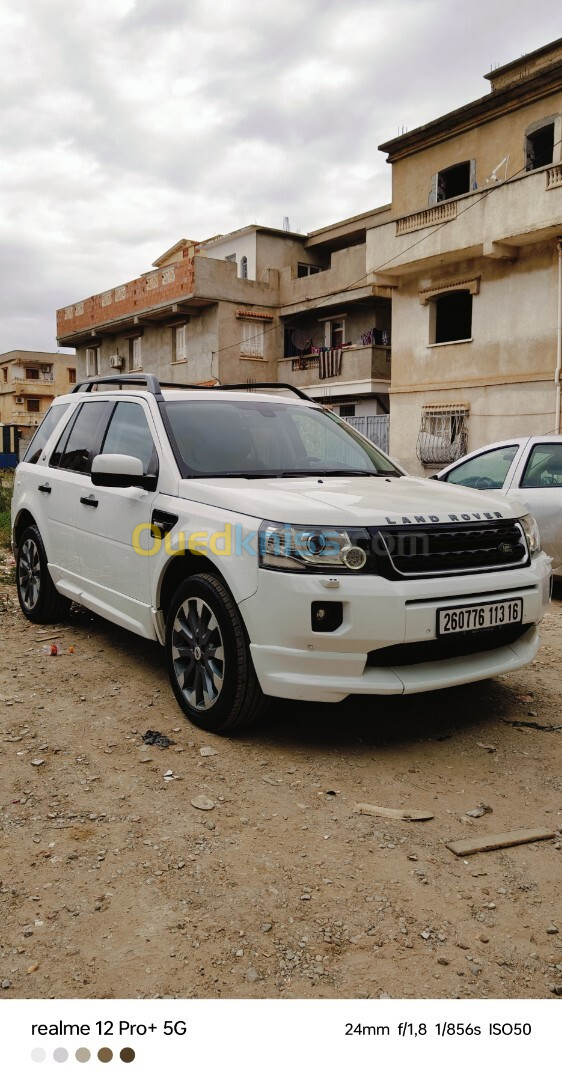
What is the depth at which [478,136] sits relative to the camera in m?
19.1

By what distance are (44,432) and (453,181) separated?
17048 millimetres

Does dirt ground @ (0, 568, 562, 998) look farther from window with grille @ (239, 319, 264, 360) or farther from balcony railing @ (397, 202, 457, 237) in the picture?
window with grille @ (239, 319, 264, 360)

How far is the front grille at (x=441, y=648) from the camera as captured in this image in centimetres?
354

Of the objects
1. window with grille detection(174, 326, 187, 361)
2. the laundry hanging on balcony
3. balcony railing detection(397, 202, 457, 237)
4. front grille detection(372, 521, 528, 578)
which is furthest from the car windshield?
window with grille detection(174, 326, 187, 361)

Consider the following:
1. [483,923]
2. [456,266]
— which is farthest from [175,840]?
[456,266]

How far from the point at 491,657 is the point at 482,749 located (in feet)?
1.41

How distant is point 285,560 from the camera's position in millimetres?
3480

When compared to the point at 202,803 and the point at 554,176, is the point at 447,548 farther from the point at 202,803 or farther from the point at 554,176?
the point at 554,176

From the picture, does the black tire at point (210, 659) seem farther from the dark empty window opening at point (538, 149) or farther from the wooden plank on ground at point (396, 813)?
the dark empty window opening at point (538, 149)

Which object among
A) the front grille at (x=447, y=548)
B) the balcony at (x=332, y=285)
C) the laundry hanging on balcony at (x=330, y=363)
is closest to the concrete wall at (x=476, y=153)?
the balcony at (x=332, y=285)

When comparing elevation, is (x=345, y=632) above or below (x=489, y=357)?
below

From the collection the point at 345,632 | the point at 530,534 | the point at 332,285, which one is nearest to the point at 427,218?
the point at 332,285

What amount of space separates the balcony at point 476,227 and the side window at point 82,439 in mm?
13702

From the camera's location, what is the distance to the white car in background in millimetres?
6895
